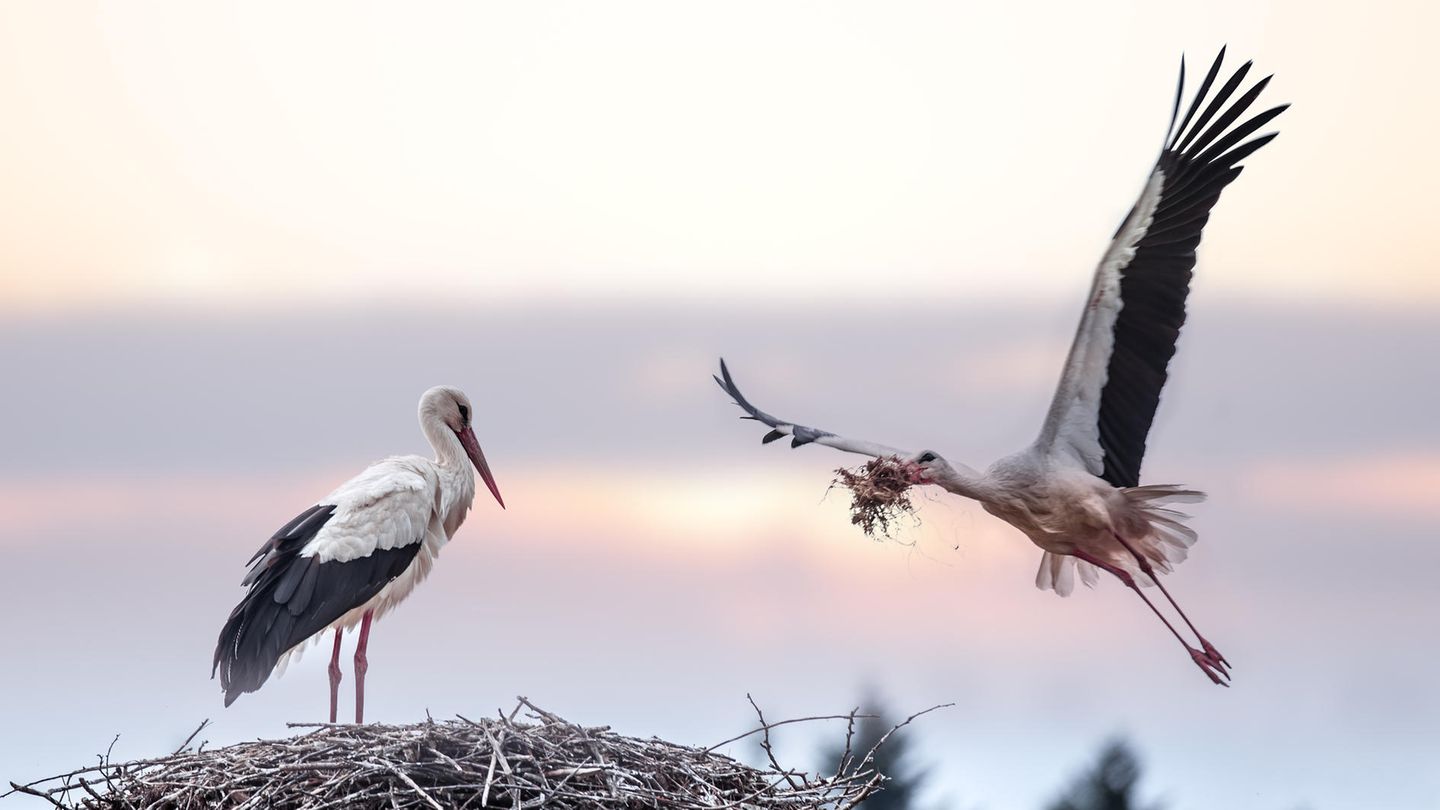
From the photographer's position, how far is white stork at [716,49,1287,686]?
5785 mm

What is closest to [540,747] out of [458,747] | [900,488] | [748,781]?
[458,747]

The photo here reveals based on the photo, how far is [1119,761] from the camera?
511 inches

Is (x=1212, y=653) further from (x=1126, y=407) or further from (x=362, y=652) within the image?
(x=362, y=652)

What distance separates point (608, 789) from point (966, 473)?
255 centimetres

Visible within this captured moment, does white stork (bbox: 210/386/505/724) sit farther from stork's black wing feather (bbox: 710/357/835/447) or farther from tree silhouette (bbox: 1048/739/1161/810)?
tree silhouette (bbox: 1048/739/1161/810)

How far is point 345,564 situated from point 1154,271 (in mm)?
2998

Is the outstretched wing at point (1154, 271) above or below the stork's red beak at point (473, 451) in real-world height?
above

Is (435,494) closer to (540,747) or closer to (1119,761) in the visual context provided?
(540,747)

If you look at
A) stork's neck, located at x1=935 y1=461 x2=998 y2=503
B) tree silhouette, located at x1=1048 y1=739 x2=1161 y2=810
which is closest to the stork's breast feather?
stork's neck, located at x1=935 y1=461 x2=998 y2=503

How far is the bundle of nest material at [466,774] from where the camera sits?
3869 millimetres


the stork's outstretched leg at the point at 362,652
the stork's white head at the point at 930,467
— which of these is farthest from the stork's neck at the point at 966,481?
the stork's outstretched leg at the point at 362,652

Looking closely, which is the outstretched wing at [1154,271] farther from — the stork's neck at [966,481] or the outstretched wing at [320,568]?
the outstretched wing at [320,568]

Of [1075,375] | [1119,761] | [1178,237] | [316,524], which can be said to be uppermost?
[1178,237]

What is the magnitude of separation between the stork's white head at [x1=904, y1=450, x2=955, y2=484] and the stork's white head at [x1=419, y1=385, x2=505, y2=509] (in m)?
1.60
